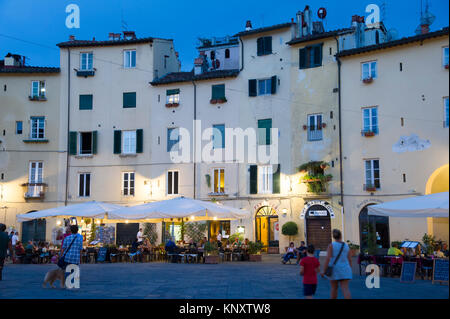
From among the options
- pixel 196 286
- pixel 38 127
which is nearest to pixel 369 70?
pixel 196 286

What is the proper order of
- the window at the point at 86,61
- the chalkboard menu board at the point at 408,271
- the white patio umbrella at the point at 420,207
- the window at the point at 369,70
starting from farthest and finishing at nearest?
1. the window at the point at 86,61
2. the window at the point at 369,70
3. the chalkboard menu board at the point at 408,271
4. the white patio umbrella at the point at 420,207

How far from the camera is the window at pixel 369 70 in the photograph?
96.8 ft

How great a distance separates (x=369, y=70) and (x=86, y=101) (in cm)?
1846

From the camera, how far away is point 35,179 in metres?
35.8

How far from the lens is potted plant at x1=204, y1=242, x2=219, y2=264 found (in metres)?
24.2

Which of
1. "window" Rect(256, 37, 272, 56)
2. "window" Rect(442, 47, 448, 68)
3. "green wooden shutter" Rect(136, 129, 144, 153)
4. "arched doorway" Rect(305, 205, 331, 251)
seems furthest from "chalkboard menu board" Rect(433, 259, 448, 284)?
"green wooden shutter" Rect(136, 129, 144, 153)

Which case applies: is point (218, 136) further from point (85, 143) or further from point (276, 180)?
point (85, 143)

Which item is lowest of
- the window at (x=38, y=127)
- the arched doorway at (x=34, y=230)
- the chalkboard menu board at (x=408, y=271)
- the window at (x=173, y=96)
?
the chalkboard menu board at (x=408, y=271)

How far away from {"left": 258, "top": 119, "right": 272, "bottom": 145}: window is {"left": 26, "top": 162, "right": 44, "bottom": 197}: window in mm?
14599

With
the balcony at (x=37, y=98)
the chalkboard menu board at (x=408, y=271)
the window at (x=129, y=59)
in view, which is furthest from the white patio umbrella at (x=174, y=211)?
the balcony at (x=37, y=98)

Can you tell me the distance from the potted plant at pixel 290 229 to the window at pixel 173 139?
8.75 m

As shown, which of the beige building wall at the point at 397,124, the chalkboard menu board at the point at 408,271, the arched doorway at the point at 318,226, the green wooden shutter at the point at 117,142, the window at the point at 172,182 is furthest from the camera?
the green wooden shutter at the point at 117,142

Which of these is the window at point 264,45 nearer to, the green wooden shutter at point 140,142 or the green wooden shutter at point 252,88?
the green wooden shutter at point 252,88
